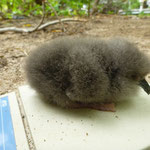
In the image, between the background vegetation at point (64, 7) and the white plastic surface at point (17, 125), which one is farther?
the background vegetation at point (64, 7)

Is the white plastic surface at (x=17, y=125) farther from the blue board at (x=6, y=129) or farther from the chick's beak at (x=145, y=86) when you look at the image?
the chick's beak at (x=145, y=86)

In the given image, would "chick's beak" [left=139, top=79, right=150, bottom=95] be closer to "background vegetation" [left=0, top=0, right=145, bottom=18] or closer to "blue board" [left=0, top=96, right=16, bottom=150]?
"blue board" [left=0, top=96, right=16, bottom=150]

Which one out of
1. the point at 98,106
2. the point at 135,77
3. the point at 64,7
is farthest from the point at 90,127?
the point at 64,7

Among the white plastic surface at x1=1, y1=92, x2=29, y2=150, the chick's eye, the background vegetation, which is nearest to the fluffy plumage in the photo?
the chick's eye

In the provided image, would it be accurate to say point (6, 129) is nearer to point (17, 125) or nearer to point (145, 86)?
point (17, 125)

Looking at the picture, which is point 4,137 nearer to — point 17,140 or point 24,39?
point 17,140

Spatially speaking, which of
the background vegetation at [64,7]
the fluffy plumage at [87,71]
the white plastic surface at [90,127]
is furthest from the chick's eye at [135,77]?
the background vegetation at [64,7]

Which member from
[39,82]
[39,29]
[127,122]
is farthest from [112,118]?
[39,29]
